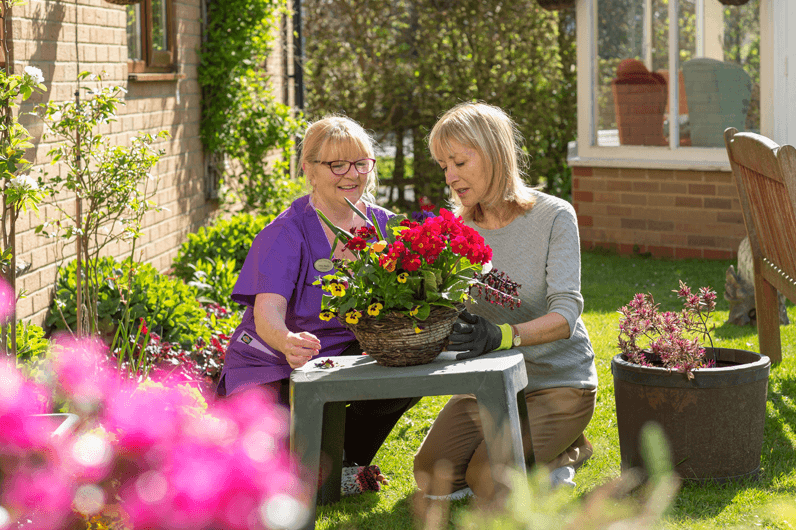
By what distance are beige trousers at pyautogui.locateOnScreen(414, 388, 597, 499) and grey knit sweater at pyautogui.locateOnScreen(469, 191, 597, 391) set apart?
2.5 inches

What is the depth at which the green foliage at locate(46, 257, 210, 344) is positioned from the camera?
4062mm

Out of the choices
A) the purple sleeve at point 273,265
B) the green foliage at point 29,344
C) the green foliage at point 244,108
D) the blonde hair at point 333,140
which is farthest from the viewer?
the green foliage at point 244,108

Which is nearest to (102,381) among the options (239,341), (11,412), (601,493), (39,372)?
(39,372)

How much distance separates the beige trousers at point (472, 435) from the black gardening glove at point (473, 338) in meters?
0.57

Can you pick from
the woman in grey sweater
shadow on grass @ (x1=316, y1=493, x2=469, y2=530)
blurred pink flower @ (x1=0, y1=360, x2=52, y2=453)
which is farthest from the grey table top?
blurred pink flower @ (x1=0, y1=360, x2=52, y2=453)

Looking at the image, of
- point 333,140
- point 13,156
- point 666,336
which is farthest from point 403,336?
point 13,156

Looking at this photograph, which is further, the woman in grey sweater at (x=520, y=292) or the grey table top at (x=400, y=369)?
the woman in grey sweater at (x=520, y=292)

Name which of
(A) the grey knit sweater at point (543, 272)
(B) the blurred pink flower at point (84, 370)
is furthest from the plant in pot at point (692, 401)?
(B) the blurred pink flower at point (84, 370)

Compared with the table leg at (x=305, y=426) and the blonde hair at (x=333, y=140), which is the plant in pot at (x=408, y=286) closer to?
the table leg at (x=305, y=426)

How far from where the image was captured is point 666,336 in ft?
9.68

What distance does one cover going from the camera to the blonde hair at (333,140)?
299 cm

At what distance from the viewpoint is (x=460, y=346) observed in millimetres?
2404

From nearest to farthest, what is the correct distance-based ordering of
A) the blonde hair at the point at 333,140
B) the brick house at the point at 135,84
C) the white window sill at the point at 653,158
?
1. the blonde hair at the point at 333,140
2. the brick house at the point at 135,84
3. the white window sill at the point at 653,158

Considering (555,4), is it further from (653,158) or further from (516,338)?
(516,338)
